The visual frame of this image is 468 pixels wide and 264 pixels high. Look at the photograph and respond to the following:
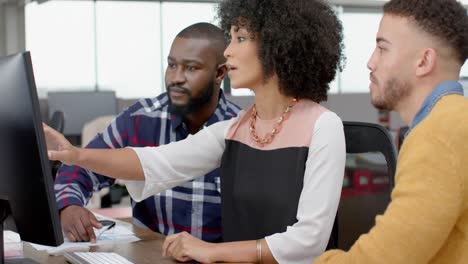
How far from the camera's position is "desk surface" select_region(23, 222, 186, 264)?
1.48 meters

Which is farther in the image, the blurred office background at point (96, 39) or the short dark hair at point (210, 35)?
the blurred office background at point (96, 39)

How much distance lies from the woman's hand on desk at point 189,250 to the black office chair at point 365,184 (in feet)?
1.15

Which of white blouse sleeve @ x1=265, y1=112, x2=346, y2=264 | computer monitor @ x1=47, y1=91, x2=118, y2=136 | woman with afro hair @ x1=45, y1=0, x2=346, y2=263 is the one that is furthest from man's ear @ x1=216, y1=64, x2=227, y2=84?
computer monitor @ x1=47, y1=91, x2=118, y2=136

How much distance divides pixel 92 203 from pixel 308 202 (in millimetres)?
4007

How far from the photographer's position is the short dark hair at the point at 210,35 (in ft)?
6.66

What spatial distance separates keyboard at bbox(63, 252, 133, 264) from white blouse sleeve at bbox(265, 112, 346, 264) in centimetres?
31

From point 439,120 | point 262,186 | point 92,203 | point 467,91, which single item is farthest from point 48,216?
point 92,203

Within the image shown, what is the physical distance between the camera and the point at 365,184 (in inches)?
73.0

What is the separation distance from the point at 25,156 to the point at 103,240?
0.55 meters

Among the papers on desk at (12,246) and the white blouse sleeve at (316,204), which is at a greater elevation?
the white blouse sleeve at (316,204)

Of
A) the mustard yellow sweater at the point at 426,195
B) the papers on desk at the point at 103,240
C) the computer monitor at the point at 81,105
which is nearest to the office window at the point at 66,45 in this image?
the computer monitor at the point at 81,105

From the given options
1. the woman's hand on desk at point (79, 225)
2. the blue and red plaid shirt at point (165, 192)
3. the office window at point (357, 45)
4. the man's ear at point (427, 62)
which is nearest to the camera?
the man's ear at point (427, 62)

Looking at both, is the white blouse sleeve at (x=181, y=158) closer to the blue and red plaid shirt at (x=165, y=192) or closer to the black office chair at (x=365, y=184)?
the blue and red plaid shirt at (x=165, y=192)

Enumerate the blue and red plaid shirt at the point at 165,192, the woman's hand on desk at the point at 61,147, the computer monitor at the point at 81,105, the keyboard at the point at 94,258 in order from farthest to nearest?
1. the computer monitor at the point at 81,105
2. the blue and red plaid shirt at the point at 165,192
3. the woman's hand on desk at the point at 61,147
4. the keyboard at the point at 94,258
